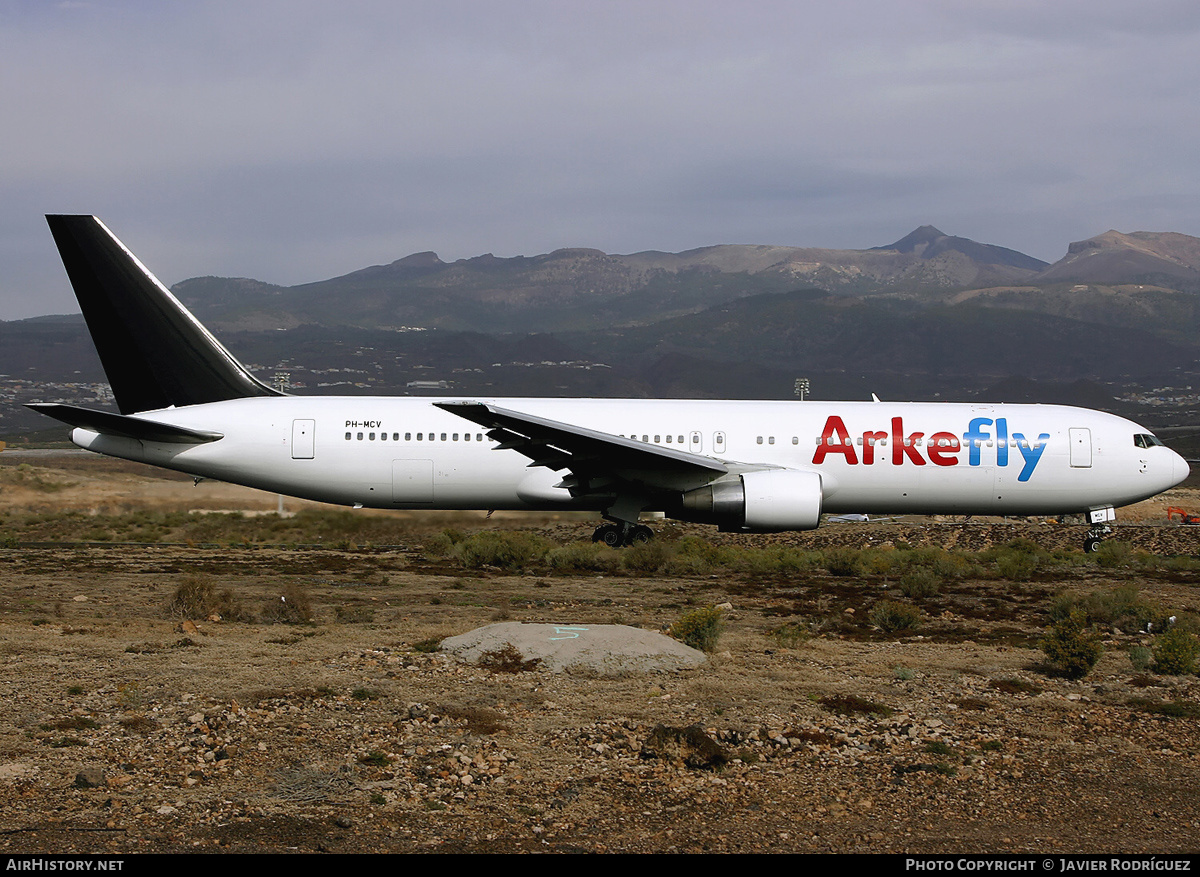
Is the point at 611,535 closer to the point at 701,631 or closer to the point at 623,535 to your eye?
the point at 623,535

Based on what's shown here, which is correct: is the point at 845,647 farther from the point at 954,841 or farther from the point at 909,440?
the point at 909,440

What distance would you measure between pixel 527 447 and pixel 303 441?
15.6 ft

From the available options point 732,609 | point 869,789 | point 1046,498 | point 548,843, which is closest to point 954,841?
point 869,789

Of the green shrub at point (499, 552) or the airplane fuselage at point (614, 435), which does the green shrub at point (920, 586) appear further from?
the green shrub at point (499, 552)

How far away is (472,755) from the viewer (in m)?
7.15

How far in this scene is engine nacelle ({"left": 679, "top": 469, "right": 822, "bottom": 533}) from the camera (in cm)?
1803

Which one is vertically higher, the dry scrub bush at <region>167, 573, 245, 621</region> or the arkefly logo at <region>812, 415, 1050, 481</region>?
the arkefly logo at <region>812, 415, 1050, 481</region>

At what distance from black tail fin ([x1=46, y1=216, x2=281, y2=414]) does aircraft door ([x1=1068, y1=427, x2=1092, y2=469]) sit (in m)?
17.6

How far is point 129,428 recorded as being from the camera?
1883cm

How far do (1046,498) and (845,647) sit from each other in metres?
11.1

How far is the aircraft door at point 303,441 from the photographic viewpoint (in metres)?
19.8

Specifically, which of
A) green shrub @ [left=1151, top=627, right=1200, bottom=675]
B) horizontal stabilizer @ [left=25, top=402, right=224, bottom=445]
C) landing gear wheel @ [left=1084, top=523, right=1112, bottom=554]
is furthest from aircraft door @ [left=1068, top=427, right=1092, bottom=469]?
horizontal stabilizer @ [left=25, top=402, right=224, bottom=445]

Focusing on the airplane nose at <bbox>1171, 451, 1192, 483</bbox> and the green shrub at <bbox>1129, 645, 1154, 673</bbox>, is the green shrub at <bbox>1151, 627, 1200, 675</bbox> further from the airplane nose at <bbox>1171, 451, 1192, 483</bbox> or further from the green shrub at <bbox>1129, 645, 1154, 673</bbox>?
the airplane nose at <bbox>1171, 451, 1192, 483</bbox>
